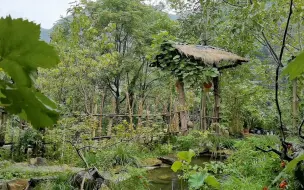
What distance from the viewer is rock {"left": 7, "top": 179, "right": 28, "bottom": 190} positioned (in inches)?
162

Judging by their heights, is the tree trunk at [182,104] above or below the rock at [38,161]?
above

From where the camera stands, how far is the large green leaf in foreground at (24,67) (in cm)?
24

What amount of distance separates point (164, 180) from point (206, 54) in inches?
139

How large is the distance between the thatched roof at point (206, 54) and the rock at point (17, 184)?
4.50 m

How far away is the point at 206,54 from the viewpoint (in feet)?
25.3

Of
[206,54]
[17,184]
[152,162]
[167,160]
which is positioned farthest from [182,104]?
[17,184]

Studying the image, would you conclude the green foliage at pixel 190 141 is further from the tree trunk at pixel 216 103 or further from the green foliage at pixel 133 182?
the green foliage at pixel 133 182

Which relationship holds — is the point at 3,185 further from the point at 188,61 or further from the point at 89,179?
the point at 188,61

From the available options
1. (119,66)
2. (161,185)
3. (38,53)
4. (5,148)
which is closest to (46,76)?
(5,148)

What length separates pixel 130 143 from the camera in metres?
6.57

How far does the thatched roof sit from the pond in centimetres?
269

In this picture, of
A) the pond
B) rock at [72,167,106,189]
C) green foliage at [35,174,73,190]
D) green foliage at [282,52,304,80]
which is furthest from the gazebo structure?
green foliage at [282,52,304,80]

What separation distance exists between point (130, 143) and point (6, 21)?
21.1ft

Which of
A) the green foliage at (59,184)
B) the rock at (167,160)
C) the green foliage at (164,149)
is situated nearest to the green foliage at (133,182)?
the green foliage at (59,184)
